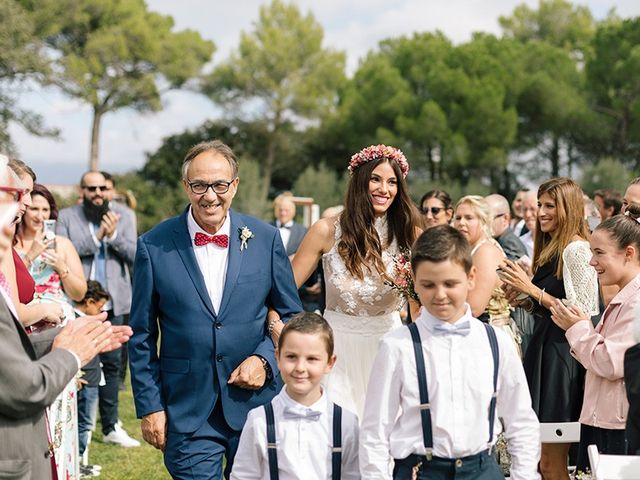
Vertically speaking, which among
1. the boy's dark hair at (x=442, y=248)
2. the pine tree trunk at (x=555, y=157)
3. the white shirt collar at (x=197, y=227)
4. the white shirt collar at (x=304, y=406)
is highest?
the pine tree trunk at (x=555, y=157)

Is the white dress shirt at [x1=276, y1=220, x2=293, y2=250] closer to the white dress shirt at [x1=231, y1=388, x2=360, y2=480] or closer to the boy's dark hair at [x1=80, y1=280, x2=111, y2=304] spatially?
the boy's dark hair at [x1=80, y1=280, x2=111, y2=304]

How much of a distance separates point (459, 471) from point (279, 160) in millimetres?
42713

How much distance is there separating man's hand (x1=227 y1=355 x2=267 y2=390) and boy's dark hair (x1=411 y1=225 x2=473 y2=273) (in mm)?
1088

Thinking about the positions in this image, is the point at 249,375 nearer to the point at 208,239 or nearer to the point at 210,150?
the point at 208,239

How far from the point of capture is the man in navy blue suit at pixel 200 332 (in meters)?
4.00

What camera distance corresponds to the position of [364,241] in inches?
201

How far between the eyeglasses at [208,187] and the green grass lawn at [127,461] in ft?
11.8

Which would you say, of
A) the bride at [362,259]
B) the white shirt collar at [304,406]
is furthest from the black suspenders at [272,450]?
the bride at [362,259]

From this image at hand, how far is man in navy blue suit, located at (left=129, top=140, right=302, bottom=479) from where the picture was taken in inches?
158

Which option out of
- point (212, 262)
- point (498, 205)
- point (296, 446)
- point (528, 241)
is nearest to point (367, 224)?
point (212, 262)

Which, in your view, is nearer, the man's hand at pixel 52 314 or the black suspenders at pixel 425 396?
the black suspenders at pixel 425 396

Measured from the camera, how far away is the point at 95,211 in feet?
26.7

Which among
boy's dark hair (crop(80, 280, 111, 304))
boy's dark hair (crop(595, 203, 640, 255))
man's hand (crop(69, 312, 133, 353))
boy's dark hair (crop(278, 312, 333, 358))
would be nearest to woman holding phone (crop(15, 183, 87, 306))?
boy's dark hair (crop(80, 280, 111, 304))

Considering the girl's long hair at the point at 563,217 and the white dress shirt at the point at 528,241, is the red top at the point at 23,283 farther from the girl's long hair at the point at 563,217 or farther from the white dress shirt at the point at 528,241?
the white dress shirt at the point at 528,241
